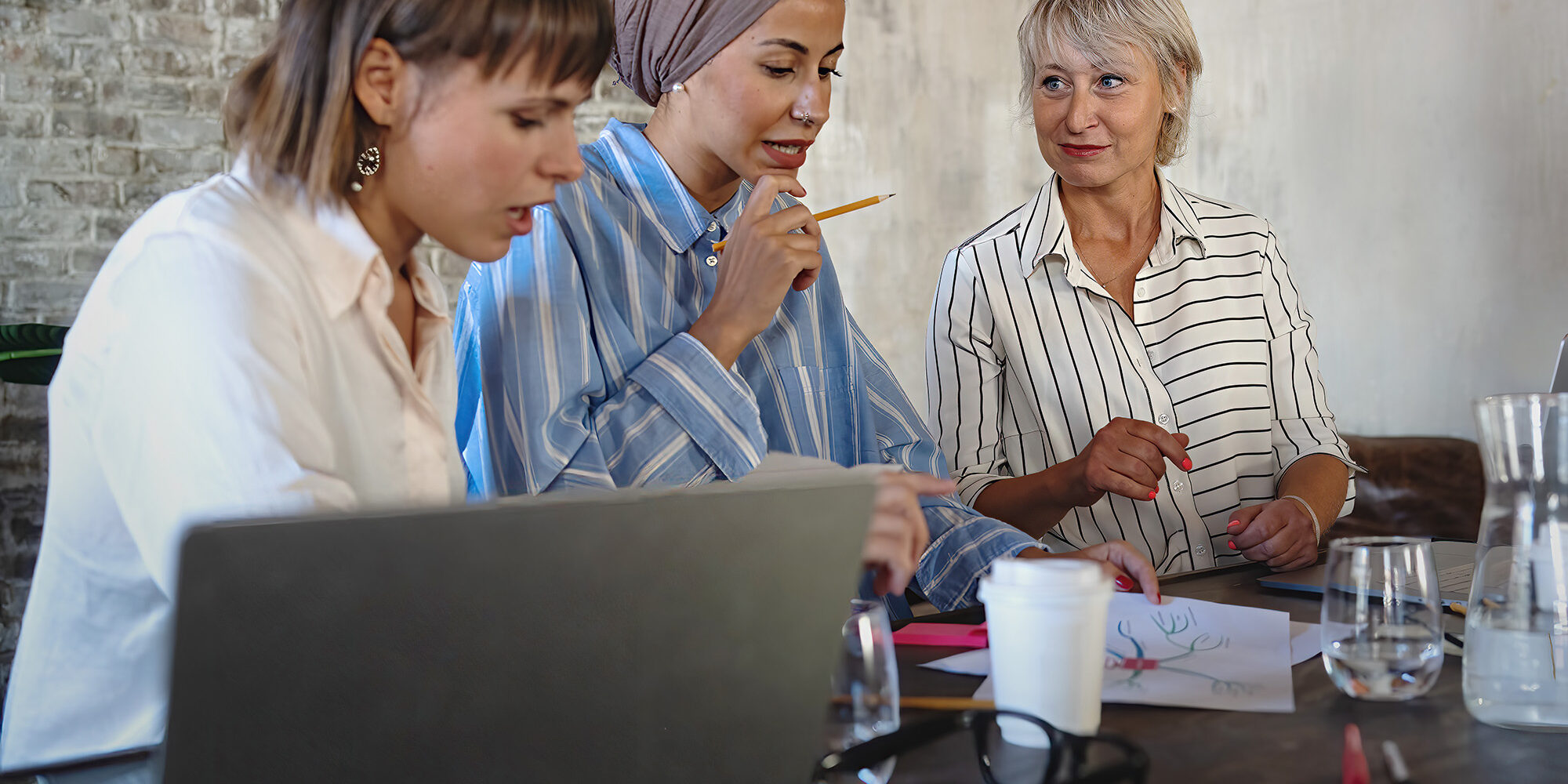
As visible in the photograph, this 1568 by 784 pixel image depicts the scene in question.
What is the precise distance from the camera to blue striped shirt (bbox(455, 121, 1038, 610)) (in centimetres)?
115

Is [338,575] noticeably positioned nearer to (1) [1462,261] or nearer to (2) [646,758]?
(2) [646,758]

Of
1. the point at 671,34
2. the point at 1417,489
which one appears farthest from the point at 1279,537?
the point at 1417,489

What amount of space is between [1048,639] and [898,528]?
0.11 meters

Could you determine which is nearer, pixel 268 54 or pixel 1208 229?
pixel 268 54

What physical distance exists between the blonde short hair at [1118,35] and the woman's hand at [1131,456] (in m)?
0.61

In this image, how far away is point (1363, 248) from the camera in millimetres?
2645

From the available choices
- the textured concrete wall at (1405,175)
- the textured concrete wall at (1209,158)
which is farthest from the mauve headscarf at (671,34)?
the textured concrete wall at (1209,158)

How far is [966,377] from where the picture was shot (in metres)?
1.75

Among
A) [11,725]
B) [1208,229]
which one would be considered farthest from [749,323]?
[1208,229]

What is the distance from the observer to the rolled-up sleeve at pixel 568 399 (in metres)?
1.14

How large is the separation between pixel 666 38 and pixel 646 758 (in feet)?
3.17

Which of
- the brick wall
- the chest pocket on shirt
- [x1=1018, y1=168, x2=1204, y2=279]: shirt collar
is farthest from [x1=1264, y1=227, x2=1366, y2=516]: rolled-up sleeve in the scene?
the brick wall

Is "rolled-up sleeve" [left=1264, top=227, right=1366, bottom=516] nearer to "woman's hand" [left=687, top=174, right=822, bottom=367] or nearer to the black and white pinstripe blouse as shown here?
the black and white pinstripe blouse

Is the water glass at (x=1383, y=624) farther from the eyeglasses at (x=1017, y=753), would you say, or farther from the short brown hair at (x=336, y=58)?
the short brown hair at (x=336, y=58)
